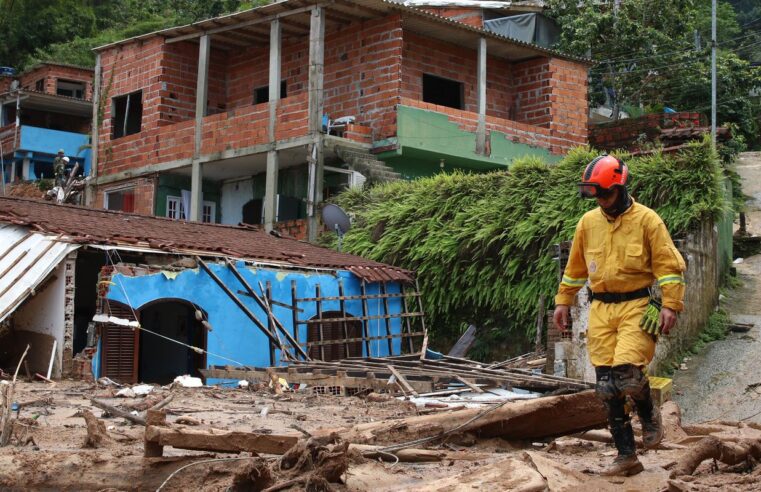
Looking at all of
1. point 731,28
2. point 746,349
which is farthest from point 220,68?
point 731,28

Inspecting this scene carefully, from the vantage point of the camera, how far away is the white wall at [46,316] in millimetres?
16062

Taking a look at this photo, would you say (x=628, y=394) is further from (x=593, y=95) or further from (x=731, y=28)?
(x=731, y=28)

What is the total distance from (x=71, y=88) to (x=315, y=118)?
21.5 meters

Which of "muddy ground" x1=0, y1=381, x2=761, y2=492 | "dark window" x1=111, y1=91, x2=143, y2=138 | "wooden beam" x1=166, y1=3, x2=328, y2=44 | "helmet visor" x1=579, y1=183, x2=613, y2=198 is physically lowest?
"muddy ground" x1=0, y1=381, x2=761, y2=492

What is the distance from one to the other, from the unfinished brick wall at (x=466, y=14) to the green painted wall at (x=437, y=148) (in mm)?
7529

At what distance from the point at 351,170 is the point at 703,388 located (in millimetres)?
11661

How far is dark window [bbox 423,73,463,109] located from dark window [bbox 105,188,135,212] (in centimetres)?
839

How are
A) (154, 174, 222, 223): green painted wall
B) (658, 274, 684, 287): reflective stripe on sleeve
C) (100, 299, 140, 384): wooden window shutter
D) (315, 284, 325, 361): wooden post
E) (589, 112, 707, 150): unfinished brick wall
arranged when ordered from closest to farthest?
(658, 274, 684, 287): reflective stripe on sleeve, (100, 299, 140, 384): wooden window shutter, (315, 284, 325, 361): wooden post, (589, 112, 707, 150): unfinished brick wall, (154, 174, 222, 223): green painted wall

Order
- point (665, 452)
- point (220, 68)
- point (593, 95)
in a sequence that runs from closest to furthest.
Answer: point (665, 452) < point (220, 68) < point (593, 95)

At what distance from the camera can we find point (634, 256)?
7.43 metres

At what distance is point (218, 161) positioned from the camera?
91.0 feet

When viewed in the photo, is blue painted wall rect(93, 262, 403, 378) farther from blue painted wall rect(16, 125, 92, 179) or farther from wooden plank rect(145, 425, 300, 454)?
blue painted wall rect(16, 125, 92, 179)

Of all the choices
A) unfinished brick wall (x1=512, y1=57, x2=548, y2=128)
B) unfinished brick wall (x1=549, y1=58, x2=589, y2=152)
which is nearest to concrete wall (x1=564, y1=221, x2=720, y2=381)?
unfinished brick wall (x1=549, y1=58, x2=589, y2=152)

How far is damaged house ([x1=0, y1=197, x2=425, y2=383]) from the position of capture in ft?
53.2
